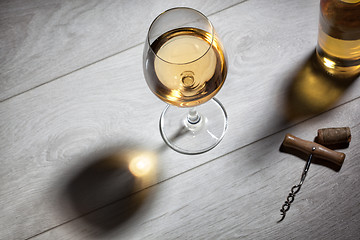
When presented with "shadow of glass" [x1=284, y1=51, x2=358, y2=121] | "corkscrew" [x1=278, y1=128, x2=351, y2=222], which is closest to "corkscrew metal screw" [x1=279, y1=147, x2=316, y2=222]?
"corkscrew" [x1=278, y1=128, x2=351, y2=222]

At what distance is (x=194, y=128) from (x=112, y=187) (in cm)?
22

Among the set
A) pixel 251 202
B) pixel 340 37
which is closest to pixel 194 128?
pixel 251 202

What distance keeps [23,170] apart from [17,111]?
14 cm

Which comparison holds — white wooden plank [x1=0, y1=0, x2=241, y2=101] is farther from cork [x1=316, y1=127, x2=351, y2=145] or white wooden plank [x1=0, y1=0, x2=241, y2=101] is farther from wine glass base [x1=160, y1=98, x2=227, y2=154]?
cork [x1=316, y1=127, x2=351, y2=145]

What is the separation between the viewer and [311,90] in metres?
0.96

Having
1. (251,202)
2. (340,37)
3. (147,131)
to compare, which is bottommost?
(251,202)

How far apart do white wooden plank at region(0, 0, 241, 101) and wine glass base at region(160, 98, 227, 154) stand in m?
0.21

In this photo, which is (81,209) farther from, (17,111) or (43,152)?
(17,111)

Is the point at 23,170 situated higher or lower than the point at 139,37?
lower

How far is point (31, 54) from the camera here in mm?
1047

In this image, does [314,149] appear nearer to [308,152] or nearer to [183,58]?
[308,152]

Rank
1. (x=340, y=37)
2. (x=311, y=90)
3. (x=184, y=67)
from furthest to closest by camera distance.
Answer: (x=311, y=90), (x=340, y=37), (x=184, y=67)

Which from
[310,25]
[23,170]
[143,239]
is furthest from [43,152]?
[310,25]

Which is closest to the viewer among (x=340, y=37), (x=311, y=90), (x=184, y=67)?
(x=184, y=67)
